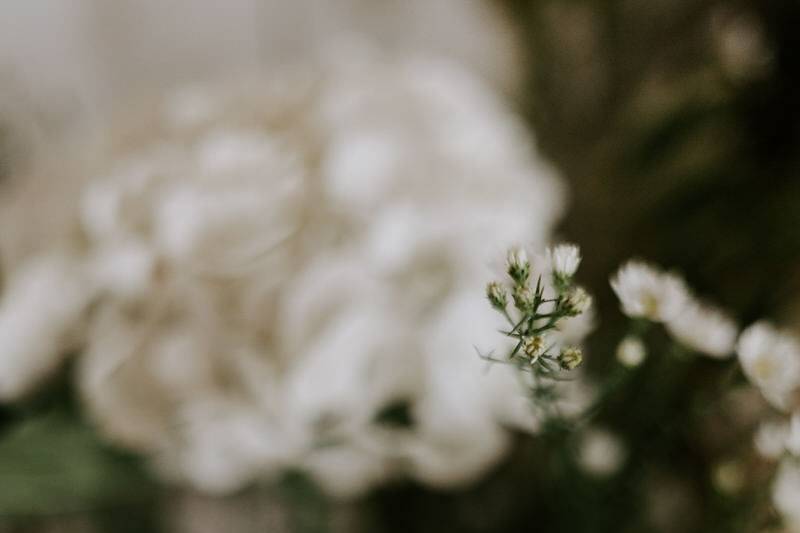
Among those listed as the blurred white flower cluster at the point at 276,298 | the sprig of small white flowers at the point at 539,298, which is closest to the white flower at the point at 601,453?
the blurred white flower cluster at the point at 276,298

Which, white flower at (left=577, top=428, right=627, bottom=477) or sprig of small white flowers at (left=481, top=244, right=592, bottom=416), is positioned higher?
white flower at (left=577, top=428, right=627, bottom=477)

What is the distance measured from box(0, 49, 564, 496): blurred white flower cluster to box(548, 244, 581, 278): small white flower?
10cm

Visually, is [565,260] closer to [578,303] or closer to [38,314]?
[578,303]

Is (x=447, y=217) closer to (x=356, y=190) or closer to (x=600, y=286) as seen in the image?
(x=356, y=190)

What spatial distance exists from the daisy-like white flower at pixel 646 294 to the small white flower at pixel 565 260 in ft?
0.10

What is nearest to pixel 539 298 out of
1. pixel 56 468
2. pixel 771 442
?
pixel 771 442

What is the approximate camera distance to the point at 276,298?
285 millimetres

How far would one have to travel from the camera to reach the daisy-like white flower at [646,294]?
205 mm

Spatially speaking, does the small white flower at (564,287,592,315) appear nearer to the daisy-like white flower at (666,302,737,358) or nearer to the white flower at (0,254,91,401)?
the daisy-like white flower at (666,302,737,358)

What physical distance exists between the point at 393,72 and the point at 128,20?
0.93 ft

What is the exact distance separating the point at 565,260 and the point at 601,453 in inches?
8.0

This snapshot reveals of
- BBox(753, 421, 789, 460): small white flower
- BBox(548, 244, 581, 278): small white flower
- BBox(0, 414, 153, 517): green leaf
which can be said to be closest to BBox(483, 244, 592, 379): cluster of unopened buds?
BBox(548, 244, 581, 278): small white flower

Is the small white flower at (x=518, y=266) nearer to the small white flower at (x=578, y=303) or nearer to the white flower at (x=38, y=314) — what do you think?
the small white flower at (x=578, y=303)

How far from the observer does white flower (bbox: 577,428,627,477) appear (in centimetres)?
34
